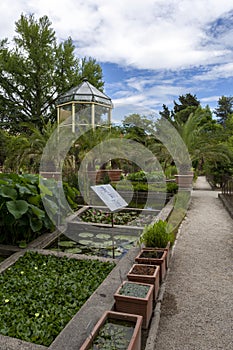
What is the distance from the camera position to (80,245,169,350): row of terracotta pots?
5.58ft

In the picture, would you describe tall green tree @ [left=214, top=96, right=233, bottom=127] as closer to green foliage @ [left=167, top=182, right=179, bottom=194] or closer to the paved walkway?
green foliage @ [left=167, top=182, right=179, bottom=194]

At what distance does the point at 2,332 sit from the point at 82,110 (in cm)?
1163

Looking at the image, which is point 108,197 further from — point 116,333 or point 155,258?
point 116,333

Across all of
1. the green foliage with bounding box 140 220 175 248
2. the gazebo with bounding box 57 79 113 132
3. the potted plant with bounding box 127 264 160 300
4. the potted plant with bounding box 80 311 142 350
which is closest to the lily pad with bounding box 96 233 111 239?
the green foliage with bounding box 140 220 175 248

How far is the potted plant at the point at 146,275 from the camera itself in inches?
95.8

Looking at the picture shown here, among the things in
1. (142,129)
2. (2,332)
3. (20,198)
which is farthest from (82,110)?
(2,332)

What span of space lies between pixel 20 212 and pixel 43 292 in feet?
3.47

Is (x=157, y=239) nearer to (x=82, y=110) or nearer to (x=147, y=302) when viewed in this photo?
(x=147, y=302)

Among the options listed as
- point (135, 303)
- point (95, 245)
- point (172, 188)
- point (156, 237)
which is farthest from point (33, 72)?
point (135, 303)

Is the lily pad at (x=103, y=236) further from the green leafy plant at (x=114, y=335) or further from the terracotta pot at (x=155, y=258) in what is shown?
the green leafy plant at (x=114, y=335)

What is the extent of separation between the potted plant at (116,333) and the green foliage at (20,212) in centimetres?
175

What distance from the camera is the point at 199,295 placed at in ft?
8.77

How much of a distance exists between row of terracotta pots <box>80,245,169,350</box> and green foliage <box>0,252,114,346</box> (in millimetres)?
368

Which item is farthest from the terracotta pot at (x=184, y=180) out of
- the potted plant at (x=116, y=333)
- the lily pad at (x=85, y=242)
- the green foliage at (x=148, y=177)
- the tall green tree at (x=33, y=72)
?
the tall green tree at (x=33, y=72)
